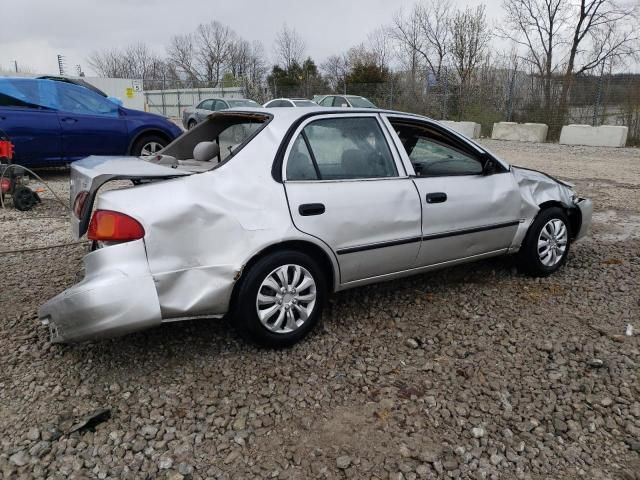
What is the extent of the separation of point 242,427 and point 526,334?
6.65 ft

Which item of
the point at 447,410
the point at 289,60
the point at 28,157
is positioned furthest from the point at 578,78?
the point at 289,60

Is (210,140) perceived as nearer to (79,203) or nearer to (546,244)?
(79,203)

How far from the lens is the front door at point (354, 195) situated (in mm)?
3193

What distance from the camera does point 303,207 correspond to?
3.12 metres

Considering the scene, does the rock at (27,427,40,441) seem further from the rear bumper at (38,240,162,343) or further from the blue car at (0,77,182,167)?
the blue car at (0,77,182,167)

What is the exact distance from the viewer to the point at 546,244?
4.41 metres

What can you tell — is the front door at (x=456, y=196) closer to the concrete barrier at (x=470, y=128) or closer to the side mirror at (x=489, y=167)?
the side mirror at (x=489, y=167)

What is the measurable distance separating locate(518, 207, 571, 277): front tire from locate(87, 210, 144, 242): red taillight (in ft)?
10.3

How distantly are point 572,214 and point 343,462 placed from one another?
3467 millimetres

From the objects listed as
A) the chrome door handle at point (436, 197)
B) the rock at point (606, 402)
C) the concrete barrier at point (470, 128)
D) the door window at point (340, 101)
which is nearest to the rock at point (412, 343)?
the chrome door handle at point (436, 197)

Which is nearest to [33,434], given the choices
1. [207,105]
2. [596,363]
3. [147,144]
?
[596,363]

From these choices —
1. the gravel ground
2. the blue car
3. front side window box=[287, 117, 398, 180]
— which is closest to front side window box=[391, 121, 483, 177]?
front side window box=[287, 117, 398, 180]

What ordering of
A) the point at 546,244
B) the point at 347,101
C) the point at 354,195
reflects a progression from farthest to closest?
the point at 347,101 < the point at 546,244 < the point at 354,195

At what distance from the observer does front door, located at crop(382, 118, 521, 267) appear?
3.71 m
